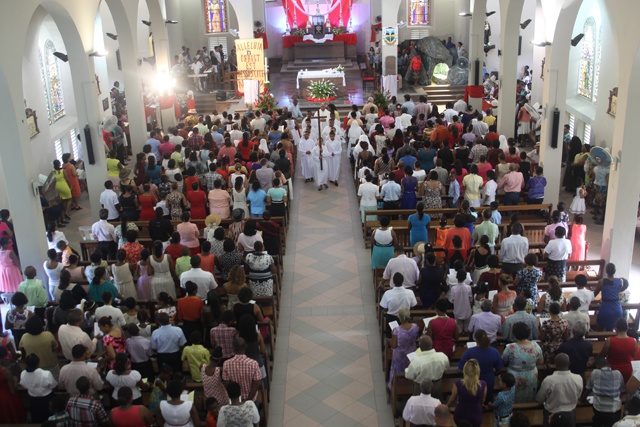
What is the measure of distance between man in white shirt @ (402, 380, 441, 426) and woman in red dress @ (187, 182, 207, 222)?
6709 mm

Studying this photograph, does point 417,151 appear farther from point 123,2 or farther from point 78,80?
point 123,2

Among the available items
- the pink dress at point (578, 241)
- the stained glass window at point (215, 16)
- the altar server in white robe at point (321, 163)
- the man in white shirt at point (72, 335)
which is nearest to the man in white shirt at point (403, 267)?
the pink dress at point (578, 241)

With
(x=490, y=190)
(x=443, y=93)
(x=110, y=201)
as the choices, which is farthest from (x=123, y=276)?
(x=443, y=93)

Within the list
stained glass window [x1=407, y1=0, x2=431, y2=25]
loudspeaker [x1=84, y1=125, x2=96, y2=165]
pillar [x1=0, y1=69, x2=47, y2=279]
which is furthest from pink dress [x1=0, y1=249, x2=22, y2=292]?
stained glass window [x1=407, y1=0, x2=431, y2=25]

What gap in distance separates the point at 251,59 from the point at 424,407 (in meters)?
17.9

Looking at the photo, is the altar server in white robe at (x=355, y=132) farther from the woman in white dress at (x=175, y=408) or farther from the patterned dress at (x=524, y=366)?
the woman in white dress at (x=175, y=408)

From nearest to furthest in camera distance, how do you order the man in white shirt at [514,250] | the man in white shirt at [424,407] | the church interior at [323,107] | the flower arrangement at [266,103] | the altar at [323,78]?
the man in white shirt at [424,407], the church interior at [323,107], the man in white shirt at [514,250], the flower arrangement at [266,103], the altar at [323,78]

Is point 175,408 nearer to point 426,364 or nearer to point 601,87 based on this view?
point 426,364

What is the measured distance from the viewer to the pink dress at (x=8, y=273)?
37.3 feet

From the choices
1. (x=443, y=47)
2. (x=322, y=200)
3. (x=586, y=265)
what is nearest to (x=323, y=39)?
(x=443, y=47)

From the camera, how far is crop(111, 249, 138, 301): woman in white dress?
10.5 meters

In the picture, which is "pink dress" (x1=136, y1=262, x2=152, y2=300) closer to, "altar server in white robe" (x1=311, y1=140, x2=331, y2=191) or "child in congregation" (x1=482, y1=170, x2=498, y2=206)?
"child in congregation" (x1=482, y1=170, x2=498, y2=206)

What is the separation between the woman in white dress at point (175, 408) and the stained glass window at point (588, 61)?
1589cm

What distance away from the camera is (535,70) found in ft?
72.6
